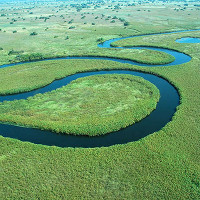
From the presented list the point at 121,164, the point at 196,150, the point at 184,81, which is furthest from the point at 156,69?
the point at 121,164

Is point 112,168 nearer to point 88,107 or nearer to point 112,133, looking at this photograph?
point 112,133

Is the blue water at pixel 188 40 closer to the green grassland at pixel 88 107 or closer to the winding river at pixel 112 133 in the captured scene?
the green grassland at pixel 88 107

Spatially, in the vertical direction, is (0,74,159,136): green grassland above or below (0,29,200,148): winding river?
above

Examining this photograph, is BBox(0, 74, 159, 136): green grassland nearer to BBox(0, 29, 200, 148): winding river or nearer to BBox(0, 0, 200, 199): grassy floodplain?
BBox(0, 29, 200, 148): winding river

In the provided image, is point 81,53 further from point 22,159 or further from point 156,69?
point 22,159

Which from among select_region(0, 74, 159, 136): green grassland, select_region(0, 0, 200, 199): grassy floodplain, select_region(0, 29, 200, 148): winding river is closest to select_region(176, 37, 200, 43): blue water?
select_region(0, 74, 159, 136): green grassland

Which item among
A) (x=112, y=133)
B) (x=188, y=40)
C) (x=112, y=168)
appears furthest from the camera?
(x=188, y=40)

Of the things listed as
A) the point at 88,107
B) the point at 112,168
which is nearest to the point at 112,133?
the point at 112,168

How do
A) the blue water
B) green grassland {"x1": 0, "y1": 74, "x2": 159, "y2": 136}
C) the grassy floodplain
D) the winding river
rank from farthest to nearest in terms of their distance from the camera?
the blue water, green grassland {"x1": 0, "y1": 74, "x2": 159, "y2": 136}, the winding river, the grassy floodplain

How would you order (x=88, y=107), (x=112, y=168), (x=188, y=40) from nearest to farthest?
(x=112, y=168) < (x=88, y=107) < (x=188, y=40)
